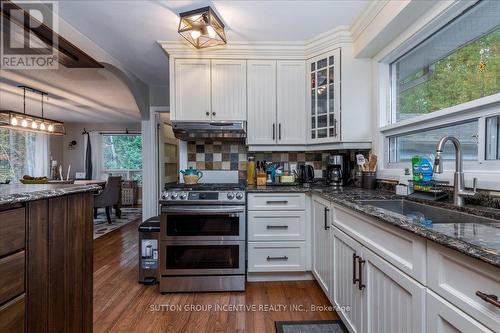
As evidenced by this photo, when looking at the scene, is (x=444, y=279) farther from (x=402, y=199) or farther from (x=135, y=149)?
(x=135, y=149)

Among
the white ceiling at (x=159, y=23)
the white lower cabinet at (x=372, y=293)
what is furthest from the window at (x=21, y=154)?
the white lower cabinet at (x=372, y=293)

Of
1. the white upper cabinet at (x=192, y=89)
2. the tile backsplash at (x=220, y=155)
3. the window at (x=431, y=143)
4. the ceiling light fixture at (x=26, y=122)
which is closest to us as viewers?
the window at (x=431, y=143)

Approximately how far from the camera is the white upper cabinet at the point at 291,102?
2678 millimetres

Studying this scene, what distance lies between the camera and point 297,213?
238 centimetres

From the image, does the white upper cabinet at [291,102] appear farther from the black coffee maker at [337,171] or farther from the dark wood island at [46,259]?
the dark wood island at [46,259]

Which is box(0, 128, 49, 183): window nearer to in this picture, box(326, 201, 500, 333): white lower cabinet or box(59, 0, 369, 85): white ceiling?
box(59, 0, 369, 85): white ceiling

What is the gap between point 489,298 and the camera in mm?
638

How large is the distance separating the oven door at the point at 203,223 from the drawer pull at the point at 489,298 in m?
1.76

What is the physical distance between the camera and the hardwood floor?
1814 mm

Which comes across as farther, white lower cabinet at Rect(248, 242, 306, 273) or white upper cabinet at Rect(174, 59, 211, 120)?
white upper cabinet at Rect(174, 59, 211, 120)

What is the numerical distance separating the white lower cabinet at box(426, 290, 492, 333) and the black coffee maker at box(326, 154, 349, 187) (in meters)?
1.74

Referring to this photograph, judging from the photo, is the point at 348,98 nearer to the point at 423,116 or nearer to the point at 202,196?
the point at 423,116

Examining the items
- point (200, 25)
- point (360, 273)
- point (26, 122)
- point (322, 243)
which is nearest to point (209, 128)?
point (200, 25)

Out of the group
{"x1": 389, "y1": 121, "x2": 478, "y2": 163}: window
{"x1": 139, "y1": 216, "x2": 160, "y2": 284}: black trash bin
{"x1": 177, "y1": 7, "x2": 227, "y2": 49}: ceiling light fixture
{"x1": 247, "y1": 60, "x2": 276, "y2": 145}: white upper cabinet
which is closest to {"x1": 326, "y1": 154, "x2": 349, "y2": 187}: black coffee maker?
{"x1": 389, "y1": 121, "x2": 478, "y2": 163}: window
